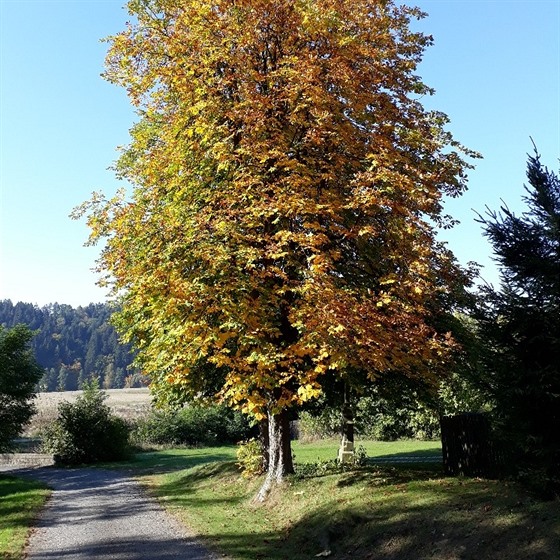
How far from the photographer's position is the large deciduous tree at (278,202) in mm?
12492

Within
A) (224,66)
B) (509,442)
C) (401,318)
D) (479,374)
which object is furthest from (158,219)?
(509,442)

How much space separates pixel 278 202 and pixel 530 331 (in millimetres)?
6084

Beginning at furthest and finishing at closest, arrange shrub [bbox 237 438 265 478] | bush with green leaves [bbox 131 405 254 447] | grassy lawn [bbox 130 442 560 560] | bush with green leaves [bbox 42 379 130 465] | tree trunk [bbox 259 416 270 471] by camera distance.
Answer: bush with green leaves [bbox 131 405 254 447], bush with green leaves [bbox 42 379 130 465], tree trunk [bbox 259 416 270 471], shrub [bbox 237 438 265 478], grassy lawn [bbox 130 442 560 560]

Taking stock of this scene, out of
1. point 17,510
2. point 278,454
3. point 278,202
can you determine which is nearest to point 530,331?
Answer: point 278,202

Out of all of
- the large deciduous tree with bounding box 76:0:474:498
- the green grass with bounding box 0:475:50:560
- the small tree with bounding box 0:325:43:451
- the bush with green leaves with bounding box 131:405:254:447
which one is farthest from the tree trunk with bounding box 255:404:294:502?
the bush with green leaves with bounding box 131:405:254:447

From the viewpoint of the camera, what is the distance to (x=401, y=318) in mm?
12609

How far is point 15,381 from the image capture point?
37.5 meters

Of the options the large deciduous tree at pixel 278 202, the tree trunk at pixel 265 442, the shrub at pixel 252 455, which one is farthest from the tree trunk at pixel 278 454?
the tree trunk at pixel 265 442

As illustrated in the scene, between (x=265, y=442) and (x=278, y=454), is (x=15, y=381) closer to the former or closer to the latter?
(x=265, y=442)

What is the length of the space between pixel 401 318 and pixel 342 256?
3118mm

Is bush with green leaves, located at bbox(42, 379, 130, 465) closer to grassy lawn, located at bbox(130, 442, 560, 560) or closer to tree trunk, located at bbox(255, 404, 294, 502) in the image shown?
grassy lawn, located at bbox(130, 442, 560, 560)

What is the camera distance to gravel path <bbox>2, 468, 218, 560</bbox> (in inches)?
456

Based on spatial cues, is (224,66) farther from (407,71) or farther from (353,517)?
(353,517)

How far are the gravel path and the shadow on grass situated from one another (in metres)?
1.11
